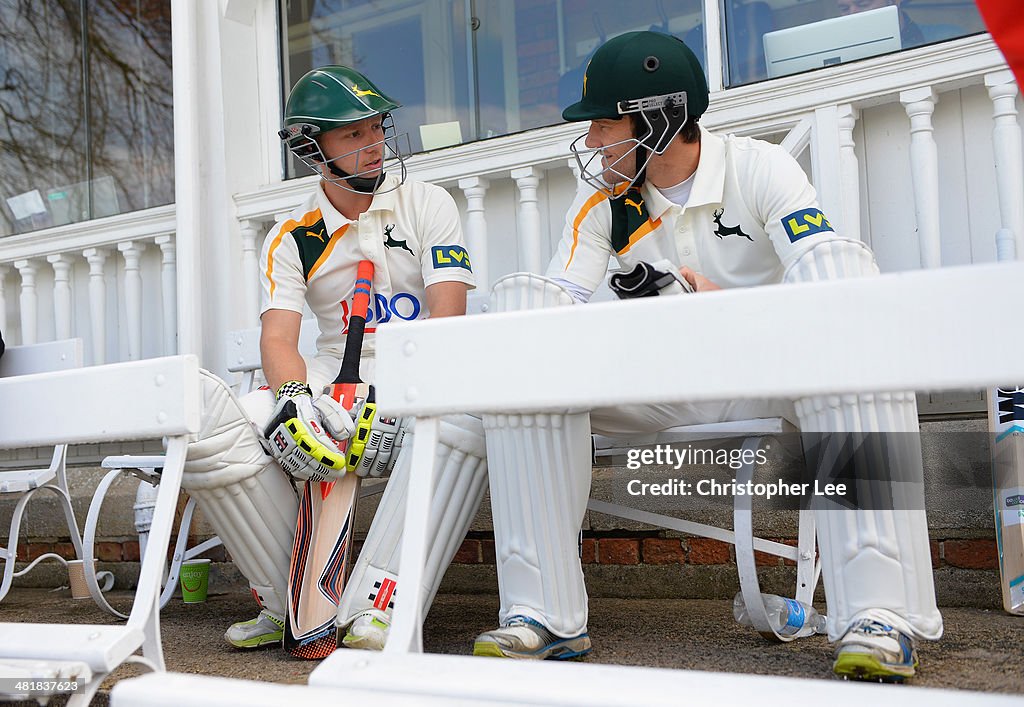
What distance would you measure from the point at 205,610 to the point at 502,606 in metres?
1.49

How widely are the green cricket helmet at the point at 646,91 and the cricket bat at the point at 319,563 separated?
0.79 metres

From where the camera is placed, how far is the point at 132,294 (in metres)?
4.24

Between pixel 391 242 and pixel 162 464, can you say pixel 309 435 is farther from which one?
pixel 162 464

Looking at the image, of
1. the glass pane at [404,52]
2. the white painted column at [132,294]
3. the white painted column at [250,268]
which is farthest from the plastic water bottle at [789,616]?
the white painted column at [132,294]

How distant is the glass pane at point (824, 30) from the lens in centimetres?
285

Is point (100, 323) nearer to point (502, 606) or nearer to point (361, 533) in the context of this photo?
point (361, 533)

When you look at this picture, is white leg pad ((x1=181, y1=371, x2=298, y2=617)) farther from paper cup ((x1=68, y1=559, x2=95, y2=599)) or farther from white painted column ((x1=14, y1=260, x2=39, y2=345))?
white painted column ((x1=14, y1=260, x2=39, y2=345))

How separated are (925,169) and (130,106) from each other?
3328 mm

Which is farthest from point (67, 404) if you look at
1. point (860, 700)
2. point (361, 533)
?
point (361, 533)

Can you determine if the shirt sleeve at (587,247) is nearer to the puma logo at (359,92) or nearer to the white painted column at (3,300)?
the puma logo at (359,92)

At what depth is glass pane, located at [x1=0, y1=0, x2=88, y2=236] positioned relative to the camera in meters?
4.64

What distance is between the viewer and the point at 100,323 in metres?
4.29

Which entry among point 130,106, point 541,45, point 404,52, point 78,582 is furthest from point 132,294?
point 541,45

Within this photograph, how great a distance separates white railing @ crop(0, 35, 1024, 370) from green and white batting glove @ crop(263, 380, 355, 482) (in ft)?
4.67
